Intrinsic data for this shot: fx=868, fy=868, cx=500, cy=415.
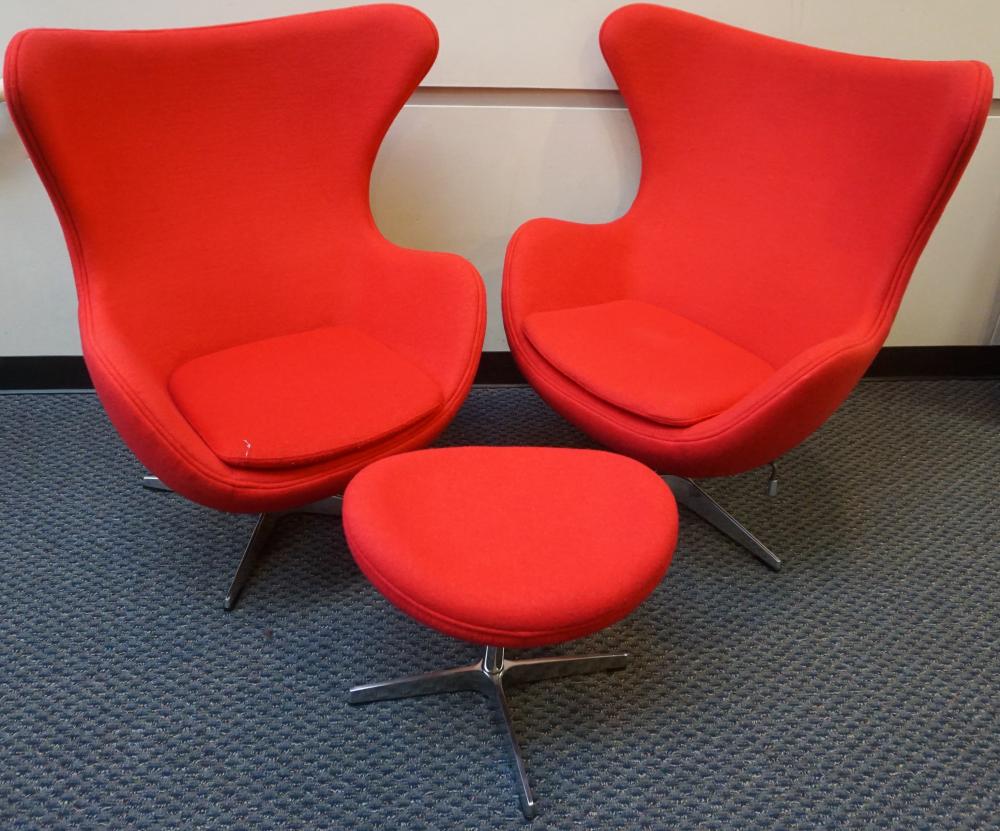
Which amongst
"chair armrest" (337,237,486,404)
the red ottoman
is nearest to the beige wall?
"chair armrest" (337,237,486,404)

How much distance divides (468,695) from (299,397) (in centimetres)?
64

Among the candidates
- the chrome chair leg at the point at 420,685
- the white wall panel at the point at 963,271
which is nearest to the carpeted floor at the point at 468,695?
the chrome chair leg at the point at 420,685

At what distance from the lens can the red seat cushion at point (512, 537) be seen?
3.97 feet

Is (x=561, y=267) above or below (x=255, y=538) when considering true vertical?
above

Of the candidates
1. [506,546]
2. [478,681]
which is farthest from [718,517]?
[506,546]

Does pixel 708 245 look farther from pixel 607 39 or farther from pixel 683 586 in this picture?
pixel 683 586

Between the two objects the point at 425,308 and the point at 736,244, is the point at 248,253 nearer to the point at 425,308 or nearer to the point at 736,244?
the point at 425,308

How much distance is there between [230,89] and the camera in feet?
5.99

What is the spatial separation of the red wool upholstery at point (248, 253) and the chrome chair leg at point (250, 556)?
278 mm

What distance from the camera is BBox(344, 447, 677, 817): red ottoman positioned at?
1.21 metres

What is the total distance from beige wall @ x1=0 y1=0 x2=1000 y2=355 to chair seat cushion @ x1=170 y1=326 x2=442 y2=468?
1.92 feet

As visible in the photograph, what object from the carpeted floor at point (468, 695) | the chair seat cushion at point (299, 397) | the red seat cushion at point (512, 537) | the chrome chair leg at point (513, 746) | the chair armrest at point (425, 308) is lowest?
the carpeted floor at point (468, 695)

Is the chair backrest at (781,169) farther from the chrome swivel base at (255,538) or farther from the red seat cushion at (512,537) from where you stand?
the chrome swivel base at (255,538)

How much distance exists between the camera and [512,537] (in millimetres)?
1318
